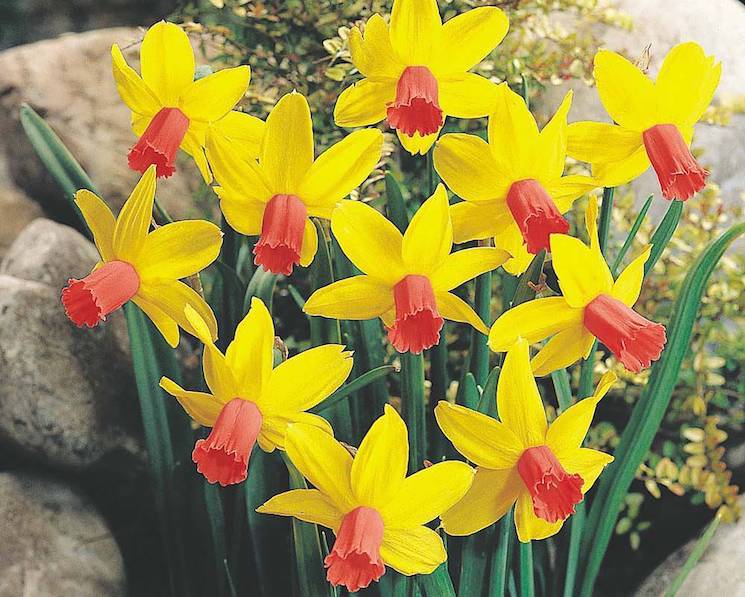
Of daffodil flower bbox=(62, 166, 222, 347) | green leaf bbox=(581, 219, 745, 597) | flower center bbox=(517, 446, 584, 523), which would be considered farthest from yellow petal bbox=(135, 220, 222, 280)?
green leaf bbox=(581, 219, 745, 597)

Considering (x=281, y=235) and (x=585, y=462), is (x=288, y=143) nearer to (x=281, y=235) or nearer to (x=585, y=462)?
(x=281, y=235)

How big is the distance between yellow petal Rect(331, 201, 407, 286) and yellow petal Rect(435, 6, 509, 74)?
0.14 meters

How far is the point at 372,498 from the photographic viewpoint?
2.17ft

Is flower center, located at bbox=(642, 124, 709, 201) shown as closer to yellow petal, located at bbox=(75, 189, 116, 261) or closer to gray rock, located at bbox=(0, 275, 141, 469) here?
yellow petal, located at bbox=(75, 189, 116, 261)

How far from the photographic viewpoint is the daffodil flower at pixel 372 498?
2.09ft

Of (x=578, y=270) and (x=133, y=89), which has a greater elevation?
(x=133, y=89)

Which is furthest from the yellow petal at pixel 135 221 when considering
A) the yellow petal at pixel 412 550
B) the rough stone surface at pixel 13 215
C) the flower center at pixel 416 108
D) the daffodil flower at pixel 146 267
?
the rough stone surface at pixel 13 215

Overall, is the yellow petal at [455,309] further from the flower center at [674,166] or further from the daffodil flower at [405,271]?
the flower center at [674,166]

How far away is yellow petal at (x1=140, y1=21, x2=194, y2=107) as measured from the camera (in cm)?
71

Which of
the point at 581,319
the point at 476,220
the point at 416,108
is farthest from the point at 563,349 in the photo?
the point at 416,108

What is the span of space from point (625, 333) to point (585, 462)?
0.12 m

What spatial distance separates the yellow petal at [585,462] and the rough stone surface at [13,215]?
1.49 metres

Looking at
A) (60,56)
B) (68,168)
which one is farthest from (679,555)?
(60,56)

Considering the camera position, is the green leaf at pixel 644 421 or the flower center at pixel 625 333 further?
the green leaf at pixel 644 421
